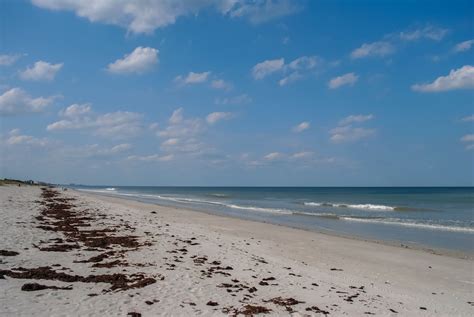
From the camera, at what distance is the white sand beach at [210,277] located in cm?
787

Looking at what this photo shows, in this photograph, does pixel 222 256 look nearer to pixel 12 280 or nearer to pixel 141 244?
pixel 141 244

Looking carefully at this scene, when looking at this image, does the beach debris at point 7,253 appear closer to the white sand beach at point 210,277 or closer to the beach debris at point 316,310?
the white sand beach at point 210,277

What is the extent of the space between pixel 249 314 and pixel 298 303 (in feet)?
4.89

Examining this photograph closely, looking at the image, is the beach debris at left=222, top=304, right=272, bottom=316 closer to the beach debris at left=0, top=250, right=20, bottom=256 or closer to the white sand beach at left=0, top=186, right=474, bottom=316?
the white sand beach at left=0, top=186, right=474, bottom=316

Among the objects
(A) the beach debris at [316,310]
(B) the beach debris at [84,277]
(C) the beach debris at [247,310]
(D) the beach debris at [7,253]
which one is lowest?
(A) the beach debris at [316,310]

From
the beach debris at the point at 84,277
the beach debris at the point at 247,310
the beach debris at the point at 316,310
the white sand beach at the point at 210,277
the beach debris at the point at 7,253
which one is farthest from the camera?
the beach debris at the point at 7,253

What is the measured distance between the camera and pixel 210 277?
10.4 m

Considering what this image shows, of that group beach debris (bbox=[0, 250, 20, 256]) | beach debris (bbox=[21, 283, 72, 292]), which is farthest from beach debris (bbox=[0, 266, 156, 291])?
beach debris (bbox=[0, 250, 20, 256])

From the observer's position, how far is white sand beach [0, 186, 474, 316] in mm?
7867

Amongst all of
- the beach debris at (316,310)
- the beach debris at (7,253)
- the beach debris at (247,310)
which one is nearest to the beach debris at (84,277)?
the beach debris at (7,253)

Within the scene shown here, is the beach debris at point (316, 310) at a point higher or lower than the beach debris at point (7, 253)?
lower

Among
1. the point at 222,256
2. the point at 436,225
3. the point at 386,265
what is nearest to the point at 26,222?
the point at 222,256

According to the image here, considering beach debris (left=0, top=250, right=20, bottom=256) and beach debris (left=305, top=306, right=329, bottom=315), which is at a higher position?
beach debris (left=0, top=250, right=20, bottom=256)

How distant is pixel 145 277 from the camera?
9.73 metres
